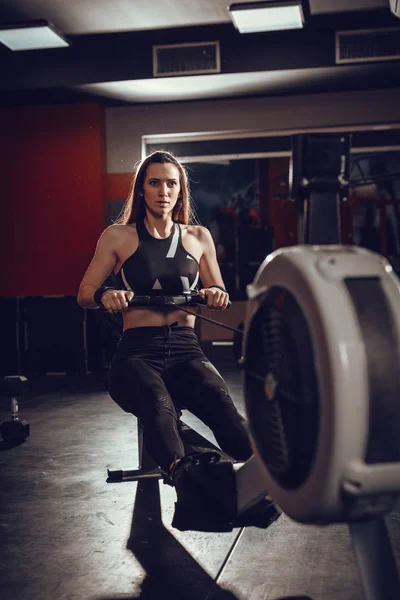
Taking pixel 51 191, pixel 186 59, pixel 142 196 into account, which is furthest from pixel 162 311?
pixel 51 191

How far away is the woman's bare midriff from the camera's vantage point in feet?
6.89

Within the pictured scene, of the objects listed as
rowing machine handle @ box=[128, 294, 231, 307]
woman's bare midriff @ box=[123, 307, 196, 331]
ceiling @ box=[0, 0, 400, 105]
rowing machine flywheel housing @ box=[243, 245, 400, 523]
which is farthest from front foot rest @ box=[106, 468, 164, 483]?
ceiling @ box=[0, 0, 400, 105]

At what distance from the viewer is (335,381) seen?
3.23 feet

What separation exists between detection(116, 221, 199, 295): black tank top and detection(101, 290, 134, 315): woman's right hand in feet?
1.11

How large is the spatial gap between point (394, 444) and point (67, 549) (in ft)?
4.00

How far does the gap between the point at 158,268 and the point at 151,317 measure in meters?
0.17

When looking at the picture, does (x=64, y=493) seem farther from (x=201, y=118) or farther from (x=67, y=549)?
(x=201, y=118)

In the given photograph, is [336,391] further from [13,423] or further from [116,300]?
[13,423]

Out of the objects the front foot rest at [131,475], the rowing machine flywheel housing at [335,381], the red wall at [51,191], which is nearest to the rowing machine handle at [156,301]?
the rowing machine flywheel housing at [335,381]

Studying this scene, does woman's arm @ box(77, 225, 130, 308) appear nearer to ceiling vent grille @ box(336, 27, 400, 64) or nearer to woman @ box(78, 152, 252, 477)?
woman @ box(78, 152, 252, 477)

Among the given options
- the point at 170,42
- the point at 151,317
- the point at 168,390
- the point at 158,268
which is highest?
the point at 170,42

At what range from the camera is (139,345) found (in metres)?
2.04

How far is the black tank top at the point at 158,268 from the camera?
215 centimetres

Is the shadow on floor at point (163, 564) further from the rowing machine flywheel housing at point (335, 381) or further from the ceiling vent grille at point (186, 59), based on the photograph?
the ceiling vent grille at point (186, 59)
